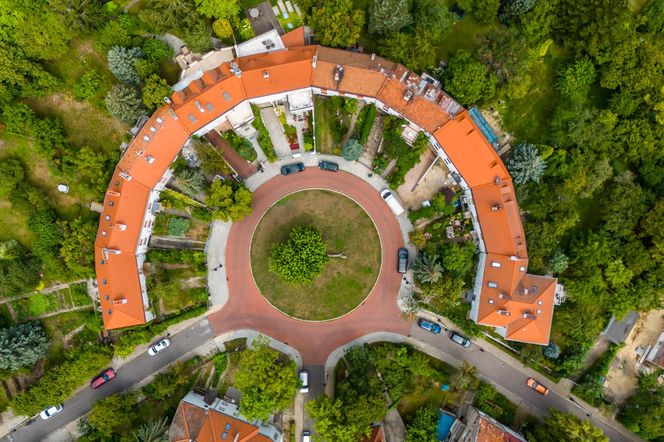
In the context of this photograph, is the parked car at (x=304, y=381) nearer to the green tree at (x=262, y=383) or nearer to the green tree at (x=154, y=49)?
the green tree at (x=262, y=383)

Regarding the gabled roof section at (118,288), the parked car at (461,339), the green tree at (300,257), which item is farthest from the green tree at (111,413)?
the parked car at (461,339)

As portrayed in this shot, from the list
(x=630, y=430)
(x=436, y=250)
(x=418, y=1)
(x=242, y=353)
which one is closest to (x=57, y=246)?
(x=242, y=353)

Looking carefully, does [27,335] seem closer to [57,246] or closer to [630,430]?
[57,246]

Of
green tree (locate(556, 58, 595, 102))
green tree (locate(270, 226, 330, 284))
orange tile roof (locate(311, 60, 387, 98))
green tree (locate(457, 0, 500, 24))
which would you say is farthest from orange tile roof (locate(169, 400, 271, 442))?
green tree (locate(457, 0, 500, 24))

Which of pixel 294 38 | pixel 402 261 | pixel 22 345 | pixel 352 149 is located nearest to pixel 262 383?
pixel 402 261

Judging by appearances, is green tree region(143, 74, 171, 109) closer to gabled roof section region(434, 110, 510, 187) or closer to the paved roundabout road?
the paved roundabout road

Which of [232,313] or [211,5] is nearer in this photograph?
[211,5]
